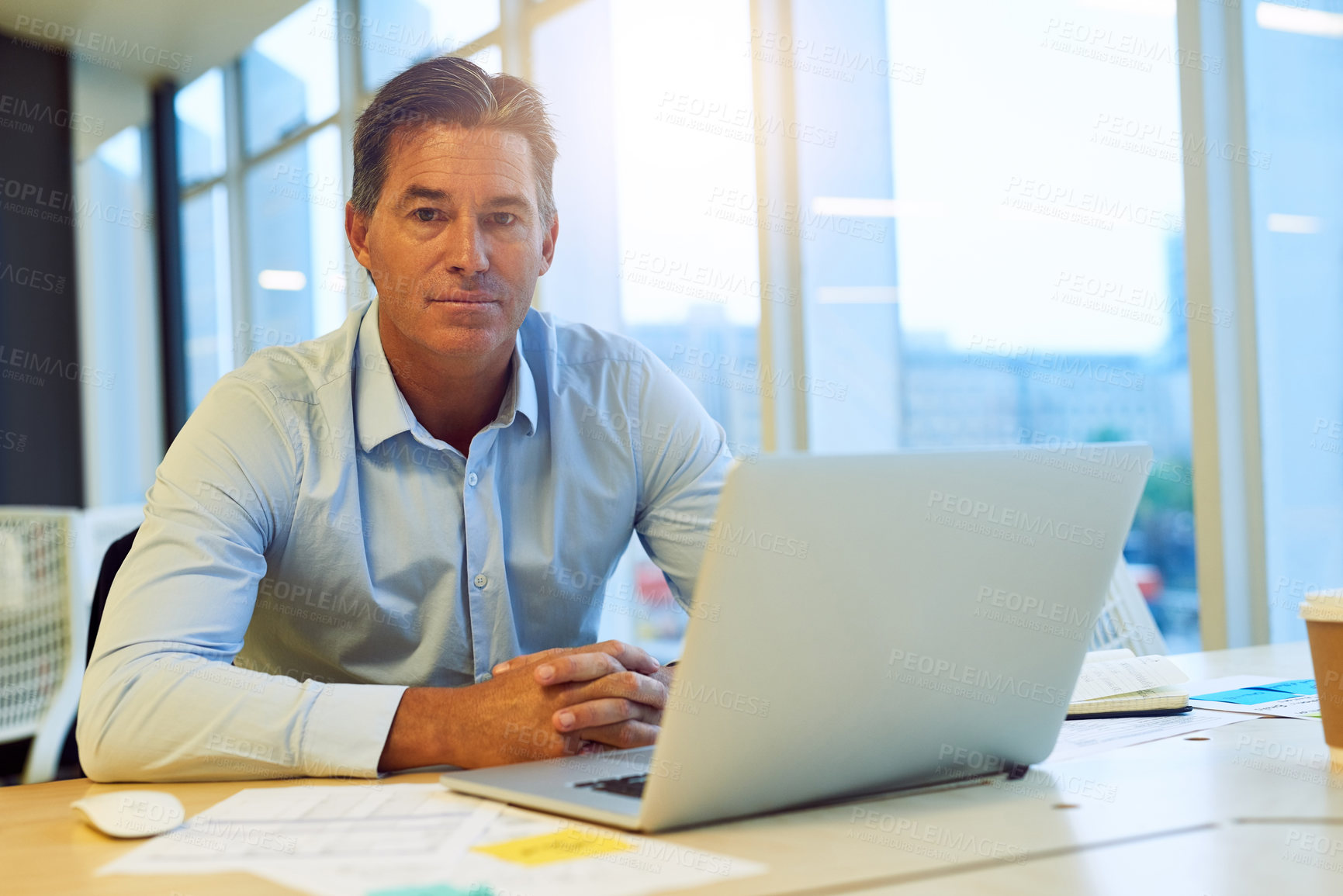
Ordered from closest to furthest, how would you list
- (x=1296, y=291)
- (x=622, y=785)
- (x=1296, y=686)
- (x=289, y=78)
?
1. (x=622, y=785)
2. (x=1296, y=686)
3. (x=1296, y=291)
4. (x=289, y=78)

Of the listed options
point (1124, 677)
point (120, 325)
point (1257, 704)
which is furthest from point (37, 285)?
point (1257, 704)

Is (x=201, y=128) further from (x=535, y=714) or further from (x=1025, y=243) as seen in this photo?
(x=535, y=714)

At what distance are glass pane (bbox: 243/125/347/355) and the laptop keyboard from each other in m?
4.93

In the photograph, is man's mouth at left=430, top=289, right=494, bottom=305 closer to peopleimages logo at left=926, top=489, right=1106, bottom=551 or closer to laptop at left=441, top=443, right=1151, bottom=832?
laptop at left=441, top=443, right=1151, bottom=832

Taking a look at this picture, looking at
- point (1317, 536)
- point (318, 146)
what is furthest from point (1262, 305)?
point (318, 146)

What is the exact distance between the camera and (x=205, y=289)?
679 centimetres

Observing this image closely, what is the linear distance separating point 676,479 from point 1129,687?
0.70m

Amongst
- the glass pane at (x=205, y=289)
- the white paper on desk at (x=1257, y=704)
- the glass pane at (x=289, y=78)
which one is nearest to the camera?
the white paper on desk at (x=1257, y=704)

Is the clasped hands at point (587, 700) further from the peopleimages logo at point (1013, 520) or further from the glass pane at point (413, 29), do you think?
the glass pane at point (413, 29)

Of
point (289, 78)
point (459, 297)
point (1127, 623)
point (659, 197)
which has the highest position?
point (289, 78)

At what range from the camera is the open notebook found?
1222 mm

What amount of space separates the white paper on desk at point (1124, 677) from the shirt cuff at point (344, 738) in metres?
0.71

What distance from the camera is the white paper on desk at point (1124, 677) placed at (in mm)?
1258

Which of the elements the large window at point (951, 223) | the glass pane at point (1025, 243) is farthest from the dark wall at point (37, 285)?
the glass pane at point (1025, 243)
